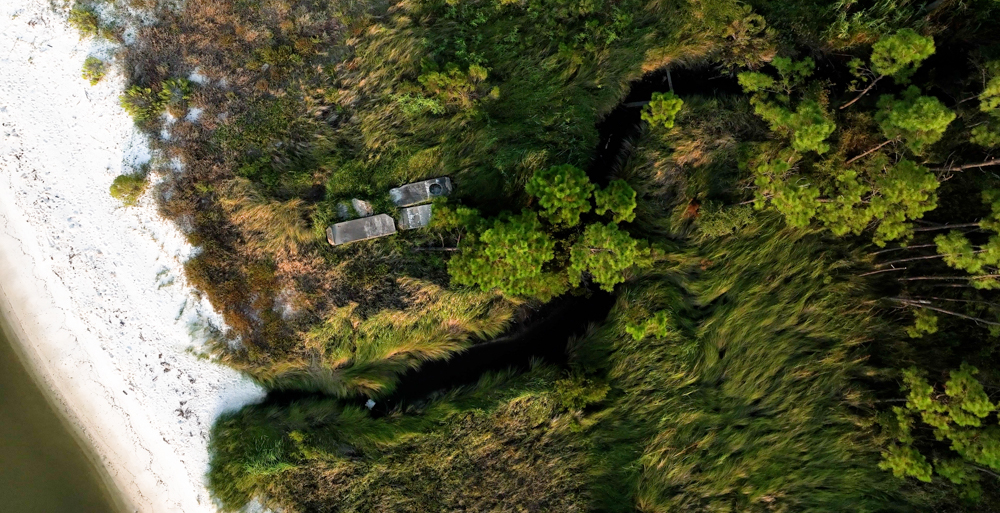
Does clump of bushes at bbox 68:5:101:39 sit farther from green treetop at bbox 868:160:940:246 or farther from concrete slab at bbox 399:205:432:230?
green treetop at bbox 868:160:940:246

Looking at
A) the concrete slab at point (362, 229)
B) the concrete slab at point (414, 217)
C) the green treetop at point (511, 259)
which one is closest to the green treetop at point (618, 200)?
the green treetop at point (511, 259)

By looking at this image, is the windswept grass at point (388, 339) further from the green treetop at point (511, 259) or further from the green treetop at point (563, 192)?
the green treetop at point (563, 192)

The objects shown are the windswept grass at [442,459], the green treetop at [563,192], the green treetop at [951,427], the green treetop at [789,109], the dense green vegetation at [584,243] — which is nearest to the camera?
the green treetop at [951,427]


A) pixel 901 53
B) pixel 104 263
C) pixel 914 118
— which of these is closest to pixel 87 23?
pixel 104 263

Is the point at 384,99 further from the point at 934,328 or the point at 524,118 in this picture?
the point at 934,328

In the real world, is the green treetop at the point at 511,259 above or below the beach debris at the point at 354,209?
below

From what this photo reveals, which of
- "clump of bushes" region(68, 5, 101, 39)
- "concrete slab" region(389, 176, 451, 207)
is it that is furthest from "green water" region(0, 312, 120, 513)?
"concrete slab" region(389, 176, 451, 207)

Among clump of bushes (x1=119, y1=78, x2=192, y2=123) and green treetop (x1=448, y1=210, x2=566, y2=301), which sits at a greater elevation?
clump of bushes (x1=119, y1=78, x2=192, y2=123)

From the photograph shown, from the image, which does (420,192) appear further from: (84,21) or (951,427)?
(951,427)

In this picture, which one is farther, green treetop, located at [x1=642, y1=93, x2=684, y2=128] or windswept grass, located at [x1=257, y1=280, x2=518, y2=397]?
windswept grass, located at [x1=257, y1=280, x2=518, y2=397]
